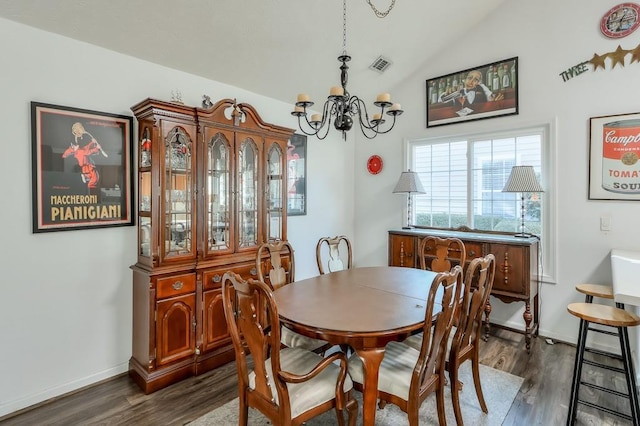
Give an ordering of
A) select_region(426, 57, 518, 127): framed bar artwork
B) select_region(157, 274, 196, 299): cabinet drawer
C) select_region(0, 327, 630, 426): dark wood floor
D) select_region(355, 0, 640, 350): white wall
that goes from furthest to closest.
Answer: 1. select_region(426, 57, 518, 127): framed bar artwork
2. select_region(355, 0, 640, 350): white wall
3. select_region(157, 274, 196, 299): cabinet drawer
4. select_region(0, 327, 630, 426): dark wood floor

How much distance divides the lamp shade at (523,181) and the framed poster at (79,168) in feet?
11.1

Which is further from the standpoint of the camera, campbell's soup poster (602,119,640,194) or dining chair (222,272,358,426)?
campbell's soup poster (602,119,640,194)

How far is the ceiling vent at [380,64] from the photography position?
3.76m

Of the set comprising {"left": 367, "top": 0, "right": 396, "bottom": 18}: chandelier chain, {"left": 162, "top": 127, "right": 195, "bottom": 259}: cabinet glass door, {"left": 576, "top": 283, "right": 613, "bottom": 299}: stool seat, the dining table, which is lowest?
{"left": 576, "top": 283, "right": 613, "bottom": 299}: stool seat

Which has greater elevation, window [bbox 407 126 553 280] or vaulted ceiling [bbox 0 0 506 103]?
vaulted ceiling [bbox 0 0 506 103]

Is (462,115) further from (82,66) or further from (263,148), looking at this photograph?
(82,66)

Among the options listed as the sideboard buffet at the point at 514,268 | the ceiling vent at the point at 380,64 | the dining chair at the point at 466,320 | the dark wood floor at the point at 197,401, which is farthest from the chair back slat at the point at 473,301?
the ceiling vent at the point at 380,64

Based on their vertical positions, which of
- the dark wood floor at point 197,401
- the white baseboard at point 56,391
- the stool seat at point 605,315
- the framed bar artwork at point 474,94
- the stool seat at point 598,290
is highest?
the framed bar artwork at point 474,94

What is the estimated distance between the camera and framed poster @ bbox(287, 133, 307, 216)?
3.98 metres

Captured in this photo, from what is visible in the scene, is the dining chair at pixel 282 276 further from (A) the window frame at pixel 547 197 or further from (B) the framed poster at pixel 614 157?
(B) the framed poster at pixel 614 157

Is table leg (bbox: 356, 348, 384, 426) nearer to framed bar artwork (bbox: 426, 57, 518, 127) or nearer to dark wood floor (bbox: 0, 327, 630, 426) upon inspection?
dark wood floor (bbox: 0, 327, 630, 426)

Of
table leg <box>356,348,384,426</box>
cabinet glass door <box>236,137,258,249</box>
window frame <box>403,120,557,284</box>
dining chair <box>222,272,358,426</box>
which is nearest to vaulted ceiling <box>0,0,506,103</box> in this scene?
cabinet glass door <box>236,137,258,249</box>

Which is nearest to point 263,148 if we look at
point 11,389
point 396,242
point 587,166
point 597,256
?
point 396,242

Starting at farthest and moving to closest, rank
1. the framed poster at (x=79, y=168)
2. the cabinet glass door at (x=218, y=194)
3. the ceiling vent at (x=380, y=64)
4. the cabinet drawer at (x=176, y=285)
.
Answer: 1. the ceiling vent at (x=380, y=64)
2. the cabinet glass door at (x=218, y=194)
3. the cabinet drawer at (x=176, y=285)
4. the framed poster at (x=79, y=168)
